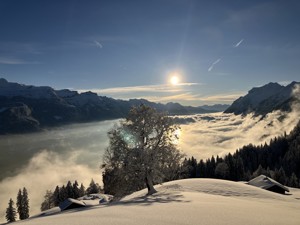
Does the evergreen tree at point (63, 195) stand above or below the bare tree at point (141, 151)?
below

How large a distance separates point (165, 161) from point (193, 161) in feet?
504

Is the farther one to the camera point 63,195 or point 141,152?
point 63,195

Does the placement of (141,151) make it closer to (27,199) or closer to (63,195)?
(63,195)

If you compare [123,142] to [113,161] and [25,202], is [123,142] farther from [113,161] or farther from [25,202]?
[25,202]

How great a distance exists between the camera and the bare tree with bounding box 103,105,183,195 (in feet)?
133

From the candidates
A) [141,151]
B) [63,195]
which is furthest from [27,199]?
[141,151]

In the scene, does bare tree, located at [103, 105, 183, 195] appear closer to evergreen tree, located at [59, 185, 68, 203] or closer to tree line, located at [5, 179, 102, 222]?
tree line, located at [5, 179, 102, 222]

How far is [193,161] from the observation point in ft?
629

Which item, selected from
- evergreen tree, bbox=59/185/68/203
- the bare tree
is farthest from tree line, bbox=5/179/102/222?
the bare tree

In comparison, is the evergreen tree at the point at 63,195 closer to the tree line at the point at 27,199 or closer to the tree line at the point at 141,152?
the tree line at the point at 27,199

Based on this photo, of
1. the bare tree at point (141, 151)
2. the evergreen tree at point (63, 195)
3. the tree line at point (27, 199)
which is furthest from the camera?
the evergreen tree at point (63, 195)

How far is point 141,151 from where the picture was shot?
40.4 m

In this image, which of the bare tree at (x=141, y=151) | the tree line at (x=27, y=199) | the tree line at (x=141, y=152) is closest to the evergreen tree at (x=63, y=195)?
the tree line at (x=27, y=199)

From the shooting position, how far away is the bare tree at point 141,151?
4059 cm
